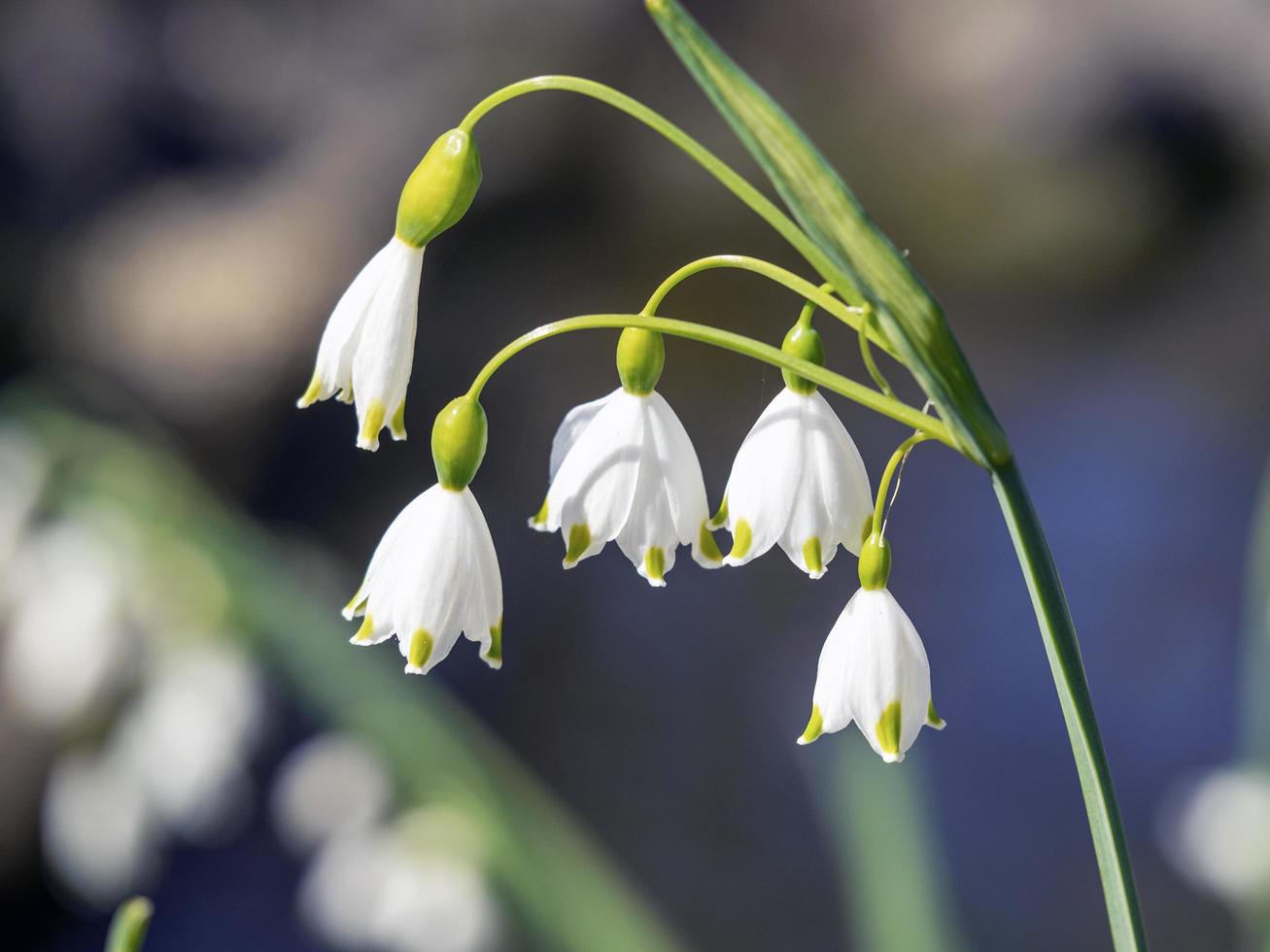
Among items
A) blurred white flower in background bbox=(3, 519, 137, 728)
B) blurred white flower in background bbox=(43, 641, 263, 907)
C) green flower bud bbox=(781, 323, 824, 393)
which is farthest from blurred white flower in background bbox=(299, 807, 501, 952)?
green flower bud bbox=(781, 323, 824, 393)

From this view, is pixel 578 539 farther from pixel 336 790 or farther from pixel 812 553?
pixel 336 790

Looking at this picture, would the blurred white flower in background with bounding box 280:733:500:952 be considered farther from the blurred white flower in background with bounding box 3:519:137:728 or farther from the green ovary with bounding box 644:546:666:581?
the green ovary with bounding box 644:546:666:581

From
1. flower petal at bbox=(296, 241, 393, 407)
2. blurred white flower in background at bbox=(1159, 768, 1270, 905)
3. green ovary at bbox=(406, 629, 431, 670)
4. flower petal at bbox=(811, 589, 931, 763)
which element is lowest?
green ovary at bbox=(406, 629, 431, 670)

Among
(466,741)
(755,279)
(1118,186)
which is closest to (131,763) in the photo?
(466,741)

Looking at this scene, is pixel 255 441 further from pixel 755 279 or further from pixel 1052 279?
pixel 1052 279

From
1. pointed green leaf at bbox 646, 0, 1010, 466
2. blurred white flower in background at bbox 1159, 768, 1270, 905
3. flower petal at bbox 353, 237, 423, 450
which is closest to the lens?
pointed green leaf at bbox 646, 0, 1010, 466

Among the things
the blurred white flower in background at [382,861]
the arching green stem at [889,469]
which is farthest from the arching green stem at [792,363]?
the blurred white flower in background at [382,861]

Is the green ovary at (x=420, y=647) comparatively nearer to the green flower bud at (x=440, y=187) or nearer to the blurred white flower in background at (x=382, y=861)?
the green flower bud at (x=440, y=187)
